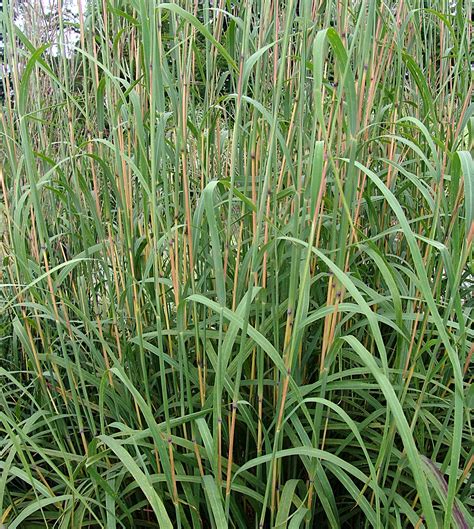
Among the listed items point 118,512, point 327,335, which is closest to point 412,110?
point 327,335

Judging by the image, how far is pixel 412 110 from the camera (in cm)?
147

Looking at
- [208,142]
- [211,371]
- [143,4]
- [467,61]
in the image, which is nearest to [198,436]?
[211,371]

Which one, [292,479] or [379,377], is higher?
[379,377]

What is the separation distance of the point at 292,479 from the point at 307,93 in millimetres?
630

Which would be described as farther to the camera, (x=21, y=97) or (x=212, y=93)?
(x=212, y=93)

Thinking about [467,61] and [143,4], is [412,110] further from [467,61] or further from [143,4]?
[143,4]

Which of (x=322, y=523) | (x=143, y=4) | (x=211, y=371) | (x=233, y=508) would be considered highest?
(x=143, y=4)

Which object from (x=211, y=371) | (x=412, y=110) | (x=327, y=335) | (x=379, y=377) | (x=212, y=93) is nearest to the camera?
(x=379, y=377)

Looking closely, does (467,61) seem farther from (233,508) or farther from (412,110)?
(233,508)

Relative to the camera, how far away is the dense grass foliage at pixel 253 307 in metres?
0.74

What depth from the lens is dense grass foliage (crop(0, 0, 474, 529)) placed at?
2.44 ft

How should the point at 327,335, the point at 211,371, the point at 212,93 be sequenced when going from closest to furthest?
the point at 327,335
the point at 211,371
the point at 212,93

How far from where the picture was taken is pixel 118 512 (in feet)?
3.32

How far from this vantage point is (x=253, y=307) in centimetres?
95
